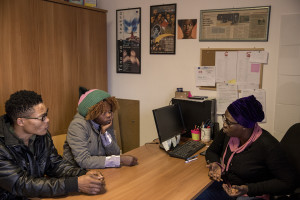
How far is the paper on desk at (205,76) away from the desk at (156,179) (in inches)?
36.7

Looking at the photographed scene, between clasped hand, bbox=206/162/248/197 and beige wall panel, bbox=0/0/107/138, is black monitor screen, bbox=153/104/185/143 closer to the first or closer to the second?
clasped hand, bbox=206/162/248/197

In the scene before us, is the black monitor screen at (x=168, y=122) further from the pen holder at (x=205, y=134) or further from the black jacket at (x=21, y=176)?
the black jacket at (x=21, y=176)

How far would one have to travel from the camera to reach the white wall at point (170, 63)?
2.68 m

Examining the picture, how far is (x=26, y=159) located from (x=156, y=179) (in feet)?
2.75

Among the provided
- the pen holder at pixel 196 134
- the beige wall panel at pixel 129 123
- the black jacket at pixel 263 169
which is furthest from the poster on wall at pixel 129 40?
the black jacket at pixel 263 169

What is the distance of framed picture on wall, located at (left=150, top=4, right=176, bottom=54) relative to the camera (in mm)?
3171

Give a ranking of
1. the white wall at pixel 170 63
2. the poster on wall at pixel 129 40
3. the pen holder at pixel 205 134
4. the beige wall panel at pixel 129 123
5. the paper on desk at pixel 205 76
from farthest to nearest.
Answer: the beige wall panel at pixel 129 123, the poster on wall at pixel 129 40, the paper on desk at pixel 205 76, the pen holder at pixel 205 134, the white wall at pixel 170 63

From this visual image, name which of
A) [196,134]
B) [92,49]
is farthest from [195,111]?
[92,49]

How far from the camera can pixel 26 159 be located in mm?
1770

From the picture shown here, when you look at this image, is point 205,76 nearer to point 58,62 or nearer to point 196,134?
point 196,134

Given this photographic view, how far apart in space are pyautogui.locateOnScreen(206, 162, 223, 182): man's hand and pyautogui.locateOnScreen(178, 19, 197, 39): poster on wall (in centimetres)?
149

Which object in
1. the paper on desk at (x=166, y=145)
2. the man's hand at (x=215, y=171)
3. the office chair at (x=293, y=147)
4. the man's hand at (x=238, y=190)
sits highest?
the office chair at (x=293, y=147)

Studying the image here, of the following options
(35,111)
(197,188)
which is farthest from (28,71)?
(197,188)

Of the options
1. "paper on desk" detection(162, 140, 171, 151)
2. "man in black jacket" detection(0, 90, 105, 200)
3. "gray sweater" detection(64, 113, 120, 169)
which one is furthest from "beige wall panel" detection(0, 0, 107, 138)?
"paper on desk" detection(162, 140, 171, 151)
